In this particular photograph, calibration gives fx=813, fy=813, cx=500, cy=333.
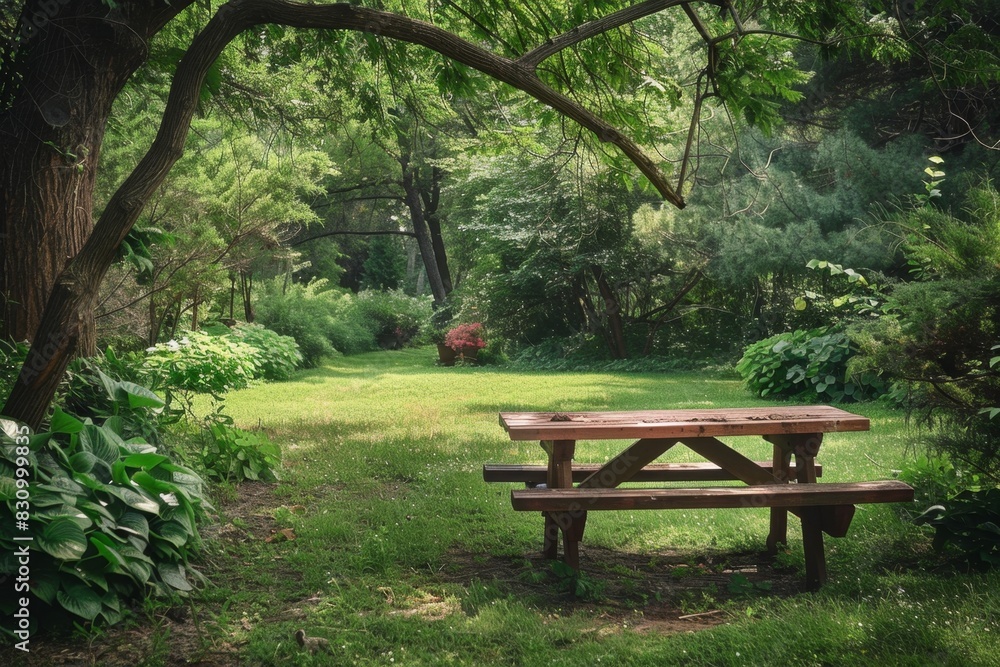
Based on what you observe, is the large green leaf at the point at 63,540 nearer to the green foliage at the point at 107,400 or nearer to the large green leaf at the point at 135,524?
the large green leaf at the point at 135,524

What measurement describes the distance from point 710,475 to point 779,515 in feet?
2.00

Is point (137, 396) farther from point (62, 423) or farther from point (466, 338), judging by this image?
point (466, 338)

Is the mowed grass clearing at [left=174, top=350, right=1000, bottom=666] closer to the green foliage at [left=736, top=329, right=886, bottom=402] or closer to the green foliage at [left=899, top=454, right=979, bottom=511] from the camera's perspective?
the green foliage at [left=899, top=454, right=979, bottom=511]

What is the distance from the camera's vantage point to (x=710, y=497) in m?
4.74

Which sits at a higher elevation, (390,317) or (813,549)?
(390,317)

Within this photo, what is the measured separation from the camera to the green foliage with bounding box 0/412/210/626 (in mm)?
3783

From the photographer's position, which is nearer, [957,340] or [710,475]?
[957,340]

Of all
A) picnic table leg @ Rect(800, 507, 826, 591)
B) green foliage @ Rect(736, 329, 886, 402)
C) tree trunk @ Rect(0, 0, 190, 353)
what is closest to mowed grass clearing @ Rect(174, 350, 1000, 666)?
picnic table leg @ Rect(800, 507, 826, 591)

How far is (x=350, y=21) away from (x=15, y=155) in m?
2.61

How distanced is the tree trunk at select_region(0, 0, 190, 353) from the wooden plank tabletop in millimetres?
3205

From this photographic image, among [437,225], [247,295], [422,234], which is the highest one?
[437,225]

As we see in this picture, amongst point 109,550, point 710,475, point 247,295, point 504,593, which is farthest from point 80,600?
point 247,295

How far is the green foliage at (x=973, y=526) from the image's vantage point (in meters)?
4.69

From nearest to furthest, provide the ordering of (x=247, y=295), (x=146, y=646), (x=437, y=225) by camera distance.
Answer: (x=146, y=646) → (x=247, y=295) → (x=437, y=225)
